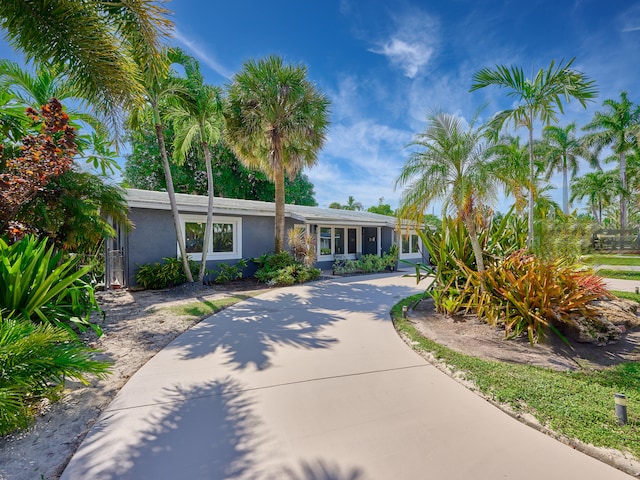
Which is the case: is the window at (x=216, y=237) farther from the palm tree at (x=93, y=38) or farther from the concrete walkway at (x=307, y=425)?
the concrete walkway at (x=307, y=425)

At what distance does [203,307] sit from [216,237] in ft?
16.3

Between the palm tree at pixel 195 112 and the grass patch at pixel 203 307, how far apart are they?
8.04ft

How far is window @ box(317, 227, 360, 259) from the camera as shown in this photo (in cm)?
1586

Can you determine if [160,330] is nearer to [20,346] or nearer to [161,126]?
[20,346]

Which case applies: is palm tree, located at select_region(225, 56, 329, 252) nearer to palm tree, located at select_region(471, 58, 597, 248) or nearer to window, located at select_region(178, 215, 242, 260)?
window, located at select_region(178, 215, 242, 260)

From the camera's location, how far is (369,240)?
17.8 metres

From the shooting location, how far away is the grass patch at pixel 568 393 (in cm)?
256

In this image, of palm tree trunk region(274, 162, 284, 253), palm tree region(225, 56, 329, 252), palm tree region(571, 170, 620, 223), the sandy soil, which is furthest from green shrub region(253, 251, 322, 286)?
palm tree region(571, 170, 620, 223)

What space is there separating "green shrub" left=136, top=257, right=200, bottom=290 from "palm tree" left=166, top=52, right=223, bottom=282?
0.74 m

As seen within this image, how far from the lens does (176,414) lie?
294cm

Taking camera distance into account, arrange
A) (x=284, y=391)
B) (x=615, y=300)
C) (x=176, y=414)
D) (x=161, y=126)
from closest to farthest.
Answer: (x=176, y=414)
(x=284, y=391)
(x=615, y=300)
(x=161, y=126)

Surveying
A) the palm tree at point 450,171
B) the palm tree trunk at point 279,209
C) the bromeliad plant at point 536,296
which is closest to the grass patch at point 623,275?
the bromeliad plant at point 536,296

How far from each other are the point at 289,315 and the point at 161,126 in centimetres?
762

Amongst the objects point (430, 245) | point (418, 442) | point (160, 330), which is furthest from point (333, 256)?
point (418, 442)
